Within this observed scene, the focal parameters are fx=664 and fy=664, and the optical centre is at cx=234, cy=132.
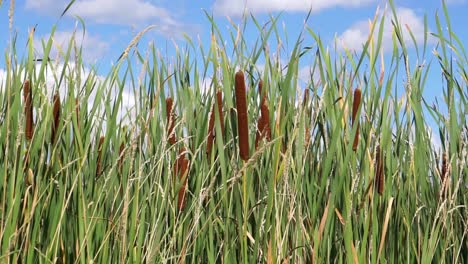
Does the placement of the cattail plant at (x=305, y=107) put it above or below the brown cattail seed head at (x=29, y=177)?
above

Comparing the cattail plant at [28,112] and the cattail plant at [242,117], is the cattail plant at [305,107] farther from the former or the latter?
the cattail plant at [28,112]

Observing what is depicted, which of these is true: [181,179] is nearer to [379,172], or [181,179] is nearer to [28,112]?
[28,112]

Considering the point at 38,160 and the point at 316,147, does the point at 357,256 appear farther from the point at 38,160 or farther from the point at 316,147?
the point at 38,160

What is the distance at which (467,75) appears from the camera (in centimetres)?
243

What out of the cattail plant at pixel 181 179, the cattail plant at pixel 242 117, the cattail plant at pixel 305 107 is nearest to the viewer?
the cattail plant at pixel 242 117

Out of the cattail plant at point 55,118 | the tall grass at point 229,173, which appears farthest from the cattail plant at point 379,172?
the cattail plant at point 55,118

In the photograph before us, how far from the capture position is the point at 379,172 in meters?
1.96

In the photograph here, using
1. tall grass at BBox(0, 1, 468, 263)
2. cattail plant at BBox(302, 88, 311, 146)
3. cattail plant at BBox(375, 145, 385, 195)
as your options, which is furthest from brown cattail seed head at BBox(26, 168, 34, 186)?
cattail plant at BBox(375, 145, 385, 195)

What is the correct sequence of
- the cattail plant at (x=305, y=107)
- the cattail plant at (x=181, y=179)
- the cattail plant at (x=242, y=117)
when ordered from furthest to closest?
the cattail plant at (x=305, y=107) < the cattail plant at (x=181, y=179) < the cattail plant at (x=242, y=117)

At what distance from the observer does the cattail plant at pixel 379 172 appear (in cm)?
194

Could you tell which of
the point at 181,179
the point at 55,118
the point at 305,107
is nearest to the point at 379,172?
the point at 305,107

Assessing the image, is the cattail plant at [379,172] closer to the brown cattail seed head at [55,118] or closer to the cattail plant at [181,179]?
the cattail plant at [181,179]

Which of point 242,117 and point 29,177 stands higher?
point 242,117

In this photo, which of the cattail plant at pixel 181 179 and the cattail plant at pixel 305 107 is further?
the cattail plant at pixel 305 107
